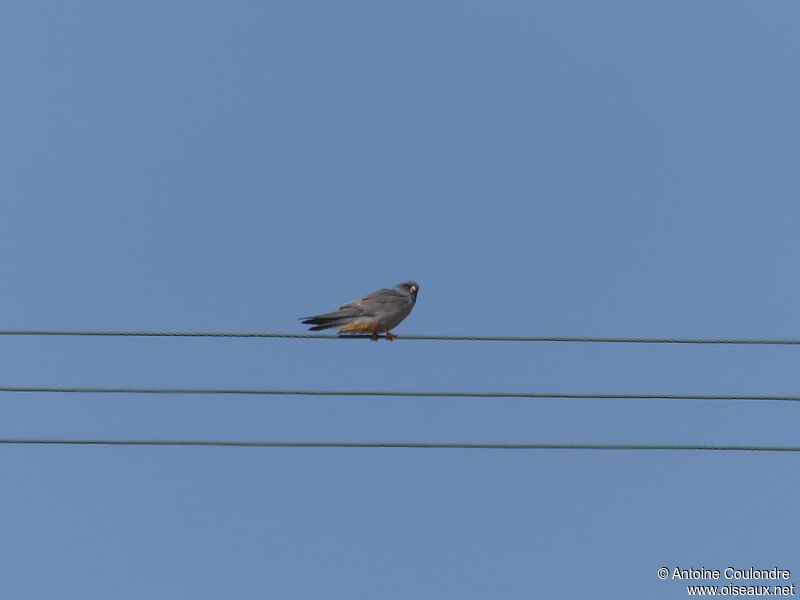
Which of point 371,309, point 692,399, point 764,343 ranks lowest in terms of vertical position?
point 692,399

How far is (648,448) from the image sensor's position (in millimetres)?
8039

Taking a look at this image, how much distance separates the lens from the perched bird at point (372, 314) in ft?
39.1

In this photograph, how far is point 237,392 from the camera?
8.22m

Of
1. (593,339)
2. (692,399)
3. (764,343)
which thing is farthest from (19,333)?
(764,343)

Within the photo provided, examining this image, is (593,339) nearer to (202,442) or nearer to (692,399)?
(692,399)

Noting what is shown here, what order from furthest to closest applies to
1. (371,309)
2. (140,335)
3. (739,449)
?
(371,309) → (140,335) → (739,449)

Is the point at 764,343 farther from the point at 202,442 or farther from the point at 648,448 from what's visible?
the point at 202,442

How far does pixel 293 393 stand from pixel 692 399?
2533mm

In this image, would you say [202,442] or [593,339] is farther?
[593,339]

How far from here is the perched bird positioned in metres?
11.9

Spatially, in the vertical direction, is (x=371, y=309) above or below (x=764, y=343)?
above

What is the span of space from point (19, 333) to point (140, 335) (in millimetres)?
786

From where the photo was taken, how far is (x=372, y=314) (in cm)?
1242

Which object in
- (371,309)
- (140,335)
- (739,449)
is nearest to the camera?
(739,449)
